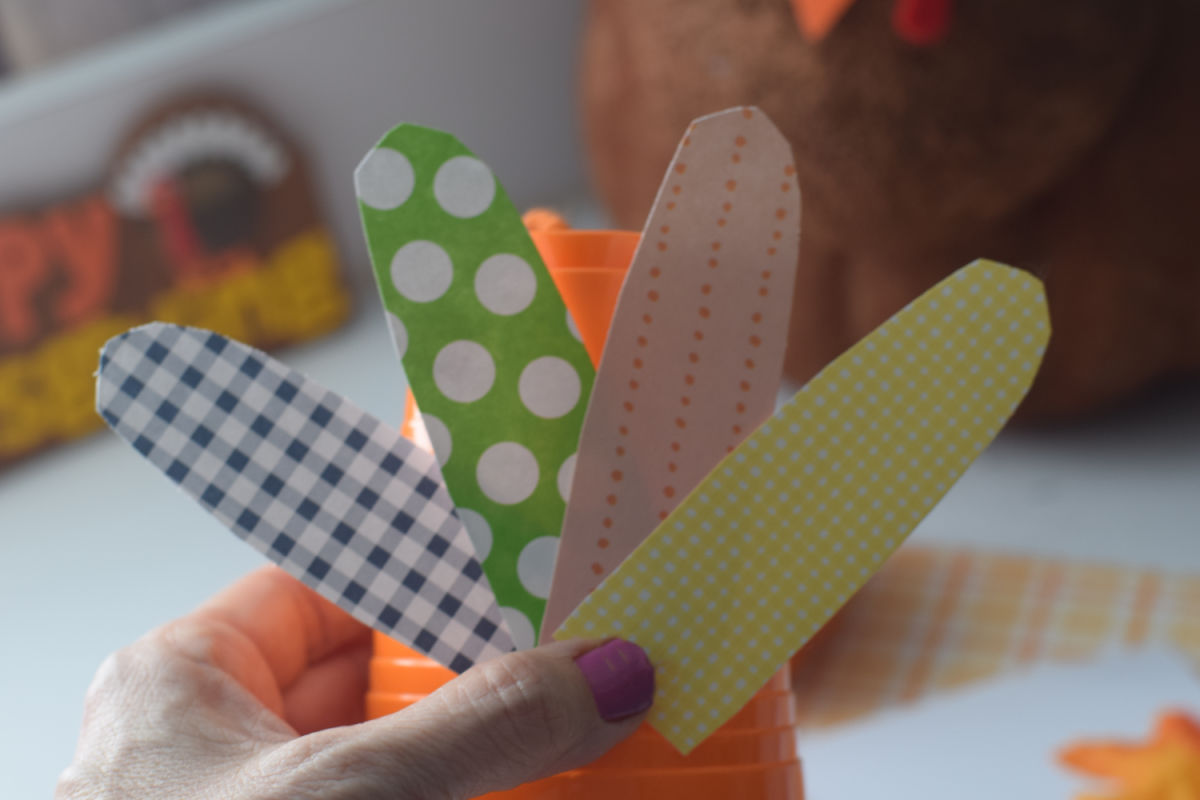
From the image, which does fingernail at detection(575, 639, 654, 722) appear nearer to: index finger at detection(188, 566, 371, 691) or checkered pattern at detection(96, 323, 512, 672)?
checkered pattern at detection(96, 323, 512, 672)

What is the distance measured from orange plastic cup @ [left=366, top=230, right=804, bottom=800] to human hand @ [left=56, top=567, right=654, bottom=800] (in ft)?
0.05

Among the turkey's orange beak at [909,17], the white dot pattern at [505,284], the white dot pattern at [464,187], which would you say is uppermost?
the turkey's orange beak at [909,17]

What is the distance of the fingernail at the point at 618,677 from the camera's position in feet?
1.04

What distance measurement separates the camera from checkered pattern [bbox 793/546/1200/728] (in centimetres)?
73

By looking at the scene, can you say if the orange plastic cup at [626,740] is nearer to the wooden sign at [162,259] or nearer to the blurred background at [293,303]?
the blurred background at [293,303]

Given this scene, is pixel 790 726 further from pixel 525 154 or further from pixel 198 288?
pixel 525 154

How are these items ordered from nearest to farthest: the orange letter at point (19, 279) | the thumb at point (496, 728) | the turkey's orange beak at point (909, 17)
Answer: the thumb at point (496, 728), the turkey's orange beak at point (909, 17), the orange letter at point (19, 279)

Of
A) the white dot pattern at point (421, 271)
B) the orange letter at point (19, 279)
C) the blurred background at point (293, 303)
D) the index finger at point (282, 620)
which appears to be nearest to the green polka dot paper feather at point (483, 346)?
the white dot pattern at point (421, 271)

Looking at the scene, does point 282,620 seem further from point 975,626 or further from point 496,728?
point 975,626

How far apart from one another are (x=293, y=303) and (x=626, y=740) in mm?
858

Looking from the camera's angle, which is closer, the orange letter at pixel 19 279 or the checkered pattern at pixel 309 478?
the checkered pattern at pixel 309 478

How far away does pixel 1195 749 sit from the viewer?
0.66 metres

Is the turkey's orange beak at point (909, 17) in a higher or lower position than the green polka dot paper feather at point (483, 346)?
higher

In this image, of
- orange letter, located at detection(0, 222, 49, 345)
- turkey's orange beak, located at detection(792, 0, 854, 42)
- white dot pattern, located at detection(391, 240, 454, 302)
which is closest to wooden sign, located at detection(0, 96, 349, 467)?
orange letter, located at detection(0, 222, 49, 345)
